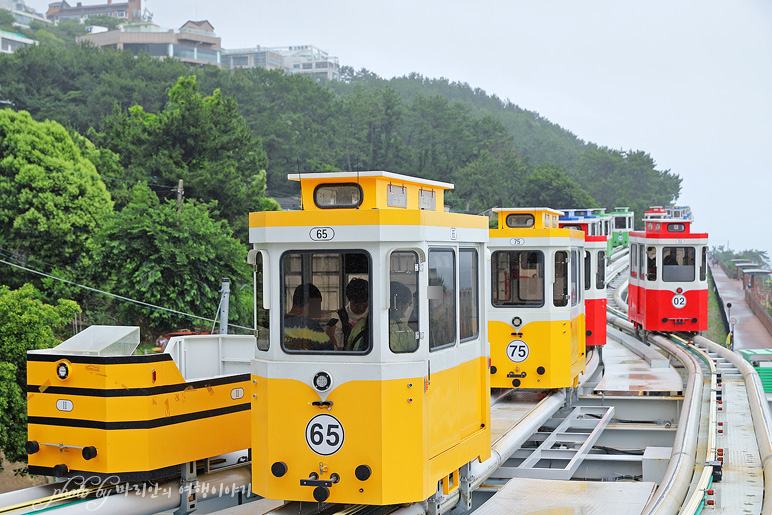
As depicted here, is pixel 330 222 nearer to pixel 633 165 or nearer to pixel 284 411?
pixel 284 411

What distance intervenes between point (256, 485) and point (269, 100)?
89281 millimetres

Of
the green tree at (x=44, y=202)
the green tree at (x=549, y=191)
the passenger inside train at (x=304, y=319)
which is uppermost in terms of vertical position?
the green tree at (x=549, y=191)

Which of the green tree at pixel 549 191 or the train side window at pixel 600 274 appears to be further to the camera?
the green tree at pixel 549 191

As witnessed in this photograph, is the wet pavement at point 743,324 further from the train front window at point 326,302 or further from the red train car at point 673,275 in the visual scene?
the train front window at point 326,302

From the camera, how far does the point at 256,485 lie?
24.4 ft

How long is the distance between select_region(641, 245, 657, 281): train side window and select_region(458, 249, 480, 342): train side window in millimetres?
14314

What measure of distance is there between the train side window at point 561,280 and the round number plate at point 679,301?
32.2 ft

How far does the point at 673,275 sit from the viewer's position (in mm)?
21781

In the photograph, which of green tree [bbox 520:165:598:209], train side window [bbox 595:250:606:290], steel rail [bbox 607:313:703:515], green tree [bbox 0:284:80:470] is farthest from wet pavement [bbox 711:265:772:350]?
green tree [bbox 520:165:598:209]

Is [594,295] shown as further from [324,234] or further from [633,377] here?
[324,234]

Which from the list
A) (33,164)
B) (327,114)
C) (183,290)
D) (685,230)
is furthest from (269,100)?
(685,230)

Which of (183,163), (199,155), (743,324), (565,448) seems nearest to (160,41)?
(199,155)

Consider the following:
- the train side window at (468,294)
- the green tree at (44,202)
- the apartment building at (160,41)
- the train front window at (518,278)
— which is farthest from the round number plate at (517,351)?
the apartment building at (160,41)

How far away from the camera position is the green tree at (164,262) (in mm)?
30938
